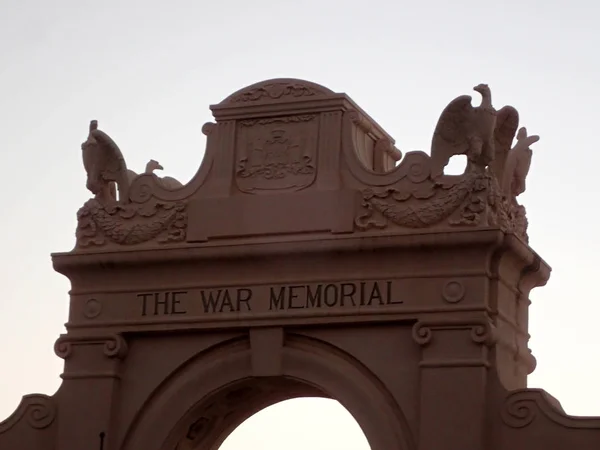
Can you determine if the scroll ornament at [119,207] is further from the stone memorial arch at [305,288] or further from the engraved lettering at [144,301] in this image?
the engraved lettering at [144,301]

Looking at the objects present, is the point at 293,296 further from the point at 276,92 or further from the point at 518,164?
the point at 518,164

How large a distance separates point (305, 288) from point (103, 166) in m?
4.03

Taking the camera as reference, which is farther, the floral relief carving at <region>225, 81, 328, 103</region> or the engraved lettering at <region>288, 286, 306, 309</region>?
the floral relief carving at <region>225, 81, 328, 103</region>

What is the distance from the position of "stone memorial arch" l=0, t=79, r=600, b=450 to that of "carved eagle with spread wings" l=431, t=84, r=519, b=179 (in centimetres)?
3

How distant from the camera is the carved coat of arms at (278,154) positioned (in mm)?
29219

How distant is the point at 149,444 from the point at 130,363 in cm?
131

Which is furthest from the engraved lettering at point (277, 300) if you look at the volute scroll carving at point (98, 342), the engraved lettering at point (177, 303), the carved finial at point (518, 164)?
the carved finial at point (518, 164)

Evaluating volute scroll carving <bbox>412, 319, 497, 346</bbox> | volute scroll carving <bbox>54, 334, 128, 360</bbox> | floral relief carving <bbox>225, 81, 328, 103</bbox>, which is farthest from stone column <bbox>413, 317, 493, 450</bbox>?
volute scroll carving <bbox>54, 334, 128, 360</bbox>

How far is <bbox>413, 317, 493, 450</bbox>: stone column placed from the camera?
2727 centimetres

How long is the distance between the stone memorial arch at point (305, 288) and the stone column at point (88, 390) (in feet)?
0.09

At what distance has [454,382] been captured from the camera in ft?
90.1

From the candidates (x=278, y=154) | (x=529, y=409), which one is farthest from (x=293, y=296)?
(x=529, y=409)

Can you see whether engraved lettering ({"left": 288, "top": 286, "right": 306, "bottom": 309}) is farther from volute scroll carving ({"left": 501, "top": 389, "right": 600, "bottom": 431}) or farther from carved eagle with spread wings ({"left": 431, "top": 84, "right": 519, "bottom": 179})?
volute scroll carving ({"left": 501, "top": 389, "right": 600, "bottom": 431})

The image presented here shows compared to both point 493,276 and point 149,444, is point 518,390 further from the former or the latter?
point 149,444
